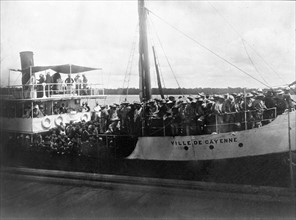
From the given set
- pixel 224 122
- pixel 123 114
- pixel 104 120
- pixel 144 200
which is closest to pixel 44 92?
pixel 104 120

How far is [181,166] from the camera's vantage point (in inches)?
362

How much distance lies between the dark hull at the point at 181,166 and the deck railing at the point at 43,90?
234cm

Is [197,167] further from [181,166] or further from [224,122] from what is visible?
[224,122]

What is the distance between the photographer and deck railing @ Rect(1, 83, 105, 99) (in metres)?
11.7

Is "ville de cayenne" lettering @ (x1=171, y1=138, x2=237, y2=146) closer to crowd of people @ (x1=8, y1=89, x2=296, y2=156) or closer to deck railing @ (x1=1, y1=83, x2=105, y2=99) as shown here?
crowd of people @ (x1=8, y1=89, x2=296, y2=156)

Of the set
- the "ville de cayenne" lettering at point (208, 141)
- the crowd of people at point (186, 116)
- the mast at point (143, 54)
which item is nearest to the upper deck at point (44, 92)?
the crowd of people at point (186, 116)

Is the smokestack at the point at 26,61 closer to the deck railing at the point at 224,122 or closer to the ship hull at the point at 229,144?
the ship hull at the point at 229,144

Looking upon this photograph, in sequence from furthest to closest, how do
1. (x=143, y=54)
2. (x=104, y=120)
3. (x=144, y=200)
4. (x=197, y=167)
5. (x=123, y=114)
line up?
(x=143, y=54), (x=104, y=120), (x=123, y=114), (x=197, y=167), (x=144, y=200)

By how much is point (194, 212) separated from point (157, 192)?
585 mm

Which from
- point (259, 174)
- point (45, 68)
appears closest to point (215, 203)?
point (259, 174)

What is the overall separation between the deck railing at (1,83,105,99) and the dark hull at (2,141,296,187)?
7.68 feet

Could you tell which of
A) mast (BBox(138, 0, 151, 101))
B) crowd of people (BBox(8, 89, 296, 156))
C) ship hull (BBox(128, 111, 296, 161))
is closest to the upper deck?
crowd of people (BBox(8, 89, 296, 156))

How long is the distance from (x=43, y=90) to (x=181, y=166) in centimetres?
635

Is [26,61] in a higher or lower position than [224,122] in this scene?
higher
